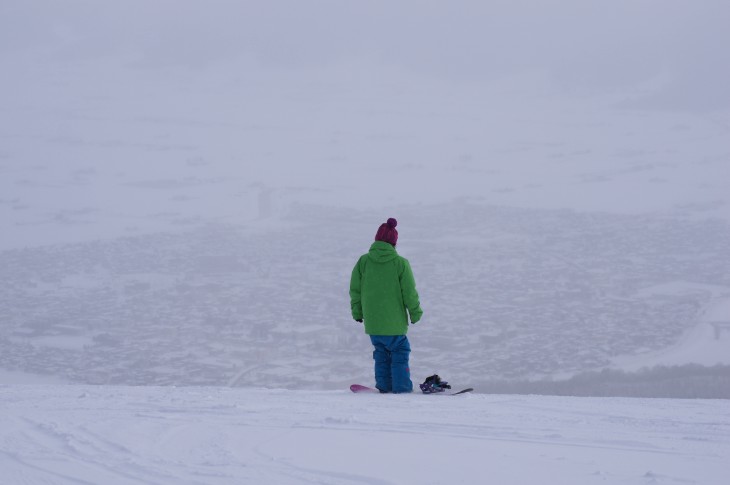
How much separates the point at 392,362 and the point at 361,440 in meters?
2.16

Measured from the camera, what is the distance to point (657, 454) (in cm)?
421

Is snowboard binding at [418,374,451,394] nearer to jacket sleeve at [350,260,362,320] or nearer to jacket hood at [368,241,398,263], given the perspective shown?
jacket sleeve at [350,260,362,320]

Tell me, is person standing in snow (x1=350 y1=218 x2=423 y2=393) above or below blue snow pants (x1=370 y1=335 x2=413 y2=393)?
above

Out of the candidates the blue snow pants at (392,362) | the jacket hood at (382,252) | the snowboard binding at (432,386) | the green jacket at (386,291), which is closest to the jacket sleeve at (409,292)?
the green jacket at (386,291)

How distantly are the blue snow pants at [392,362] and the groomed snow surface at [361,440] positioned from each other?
374 millimetres

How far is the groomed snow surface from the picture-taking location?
12.7ft

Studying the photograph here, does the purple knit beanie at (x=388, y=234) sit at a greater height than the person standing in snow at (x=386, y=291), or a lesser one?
greater

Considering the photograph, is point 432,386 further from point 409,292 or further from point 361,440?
point 361,440

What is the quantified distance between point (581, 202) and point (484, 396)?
2526 inches

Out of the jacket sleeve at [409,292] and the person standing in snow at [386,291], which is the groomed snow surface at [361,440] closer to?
the person standing in snow at [386,291]

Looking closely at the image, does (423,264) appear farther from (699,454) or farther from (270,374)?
(699,454)

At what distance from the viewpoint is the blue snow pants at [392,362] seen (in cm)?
666

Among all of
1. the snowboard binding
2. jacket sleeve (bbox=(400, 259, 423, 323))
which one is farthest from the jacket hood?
the snowboard binding

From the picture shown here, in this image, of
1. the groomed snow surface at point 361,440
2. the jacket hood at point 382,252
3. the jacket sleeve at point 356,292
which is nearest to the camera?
the groomed snow surface at point 361,440
